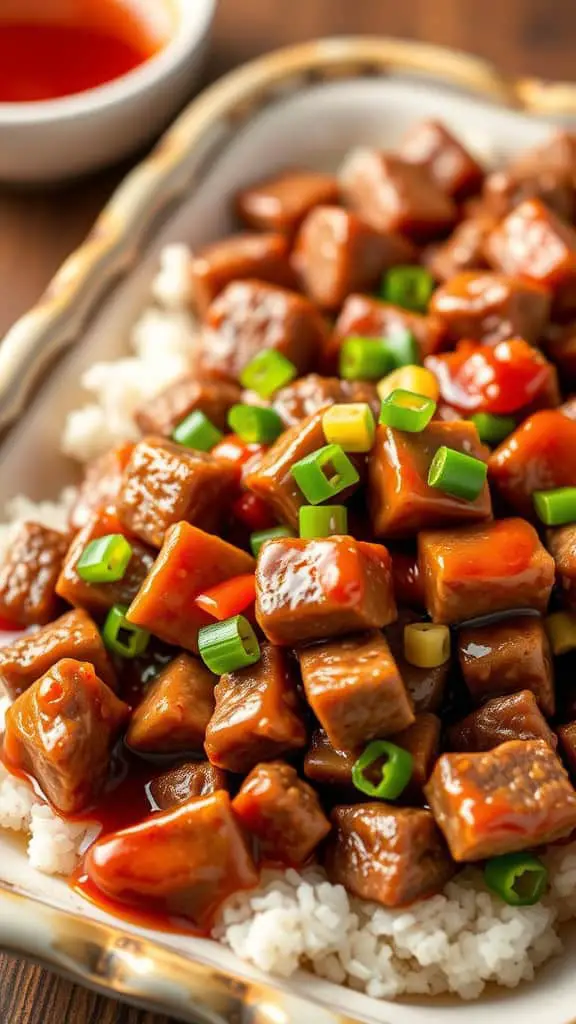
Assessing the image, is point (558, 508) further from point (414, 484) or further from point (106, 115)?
point (106, 115)

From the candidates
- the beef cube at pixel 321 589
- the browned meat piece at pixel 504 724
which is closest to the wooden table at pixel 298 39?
the beef cube at pixel 321 589

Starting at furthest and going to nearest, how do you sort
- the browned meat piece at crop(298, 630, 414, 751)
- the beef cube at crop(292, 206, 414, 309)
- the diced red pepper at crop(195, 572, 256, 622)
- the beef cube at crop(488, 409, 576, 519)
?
the beef cube at crop(292, 206, 414, 309) < the beef cube at crop(488, 409, 576, 519) < the diced red pepper at crop(195, 572, 256, 622) < the browned meat piece at crop(298, 630, 414, 751)

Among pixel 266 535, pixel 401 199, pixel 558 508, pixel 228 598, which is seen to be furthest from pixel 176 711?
pixel 401 199

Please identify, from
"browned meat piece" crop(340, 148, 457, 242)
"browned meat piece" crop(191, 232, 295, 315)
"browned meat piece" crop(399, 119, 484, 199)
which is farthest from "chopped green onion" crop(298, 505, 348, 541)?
"browned meat piece" crop(399, 119, 484, 199)

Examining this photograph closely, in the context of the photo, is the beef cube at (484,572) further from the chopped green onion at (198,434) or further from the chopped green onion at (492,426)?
the chopped green onion at (198,434)

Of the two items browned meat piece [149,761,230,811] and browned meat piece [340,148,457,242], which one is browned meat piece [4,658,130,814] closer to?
browned meat piece [149,761,230,811]
